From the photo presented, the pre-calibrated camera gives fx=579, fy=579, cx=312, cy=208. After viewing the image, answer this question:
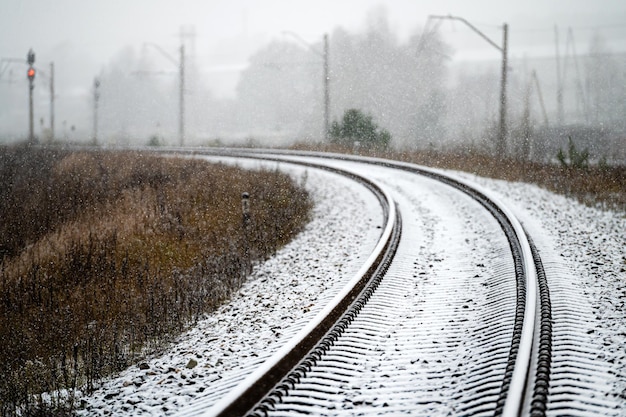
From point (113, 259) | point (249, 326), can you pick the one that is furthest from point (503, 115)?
point (249, 326)

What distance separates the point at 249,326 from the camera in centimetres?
640

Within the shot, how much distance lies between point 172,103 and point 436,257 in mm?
83862

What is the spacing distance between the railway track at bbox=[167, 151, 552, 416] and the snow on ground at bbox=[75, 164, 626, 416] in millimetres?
509

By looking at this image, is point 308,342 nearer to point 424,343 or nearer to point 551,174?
point 424,343

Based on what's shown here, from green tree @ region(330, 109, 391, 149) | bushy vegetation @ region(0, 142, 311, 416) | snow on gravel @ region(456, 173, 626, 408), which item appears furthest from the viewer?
green tree @ region(330, 109, 391, 149)

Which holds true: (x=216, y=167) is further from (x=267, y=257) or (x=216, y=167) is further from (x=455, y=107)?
(x=455, y=107)

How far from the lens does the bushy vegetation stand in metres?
→ 6.59

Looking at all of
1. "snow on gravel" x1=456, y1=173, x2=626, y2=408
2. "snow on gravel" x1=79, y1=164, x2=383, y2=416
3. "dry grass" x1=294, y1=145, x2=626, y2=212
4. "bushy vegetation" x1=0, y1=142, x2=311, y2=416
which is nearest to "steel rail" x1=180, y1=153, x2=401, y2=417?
"snow on gravel" x1=79, y1=164, x2=383, y2=416

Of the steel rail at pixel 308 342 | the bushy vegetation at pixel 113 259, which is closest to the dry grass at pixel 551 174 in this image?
the bushy vegetation at pixel 113 259

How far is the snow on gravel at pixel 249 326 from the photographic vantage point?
16.1 feet

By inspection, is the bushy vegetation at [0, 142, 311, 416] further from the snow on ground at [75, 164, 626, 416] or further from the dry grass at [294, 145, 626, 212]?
the dry grass at [294, 145, 626, 212]

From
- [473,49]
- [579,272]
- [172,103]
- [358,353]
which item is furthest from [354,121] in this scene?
[172,103]

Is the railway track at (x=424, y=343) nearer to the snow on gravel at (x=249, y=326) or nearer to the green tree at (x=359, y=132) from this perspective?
the snow on gravel at (x=249, y=326)

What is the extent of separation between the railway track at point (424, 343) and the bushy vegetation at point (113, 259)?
2.00 metres
